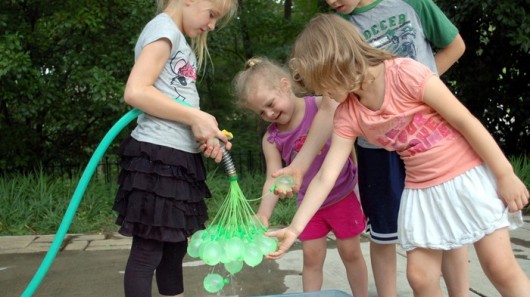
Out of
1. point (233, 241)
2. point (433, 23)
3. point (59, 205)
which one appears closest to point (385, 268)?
point (233, 241)

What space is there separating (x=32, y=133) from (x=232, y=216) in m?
5.44

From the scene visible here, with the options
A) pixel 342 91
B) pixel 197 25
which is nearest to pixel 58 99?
pixel 197 25

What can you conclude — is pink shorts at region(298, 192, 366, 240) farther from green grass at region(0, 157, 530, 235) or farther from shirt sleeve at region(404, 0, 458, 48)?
green grass at region(0, 157, 530, 235)

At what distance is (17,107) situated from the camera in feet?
20.0

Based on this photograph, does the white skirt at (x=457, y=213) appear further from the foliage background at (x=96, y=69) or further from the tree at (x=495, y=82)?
the tree at (x=495, y=82)

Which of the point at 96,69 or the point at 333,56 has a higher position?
the point at 333,56

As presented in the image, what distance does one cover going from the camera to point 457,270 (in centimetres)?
240

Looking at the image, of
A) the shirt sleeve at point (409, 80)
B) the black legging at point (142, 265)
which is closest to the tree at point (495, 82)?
the shirt sleeve at point (409, 80)

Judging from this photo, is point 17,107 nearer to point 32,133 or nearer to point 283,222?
point 32,133

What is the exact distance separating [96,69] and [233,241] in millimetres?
4235

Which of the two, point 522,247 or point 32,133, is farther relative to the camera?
point 32,133

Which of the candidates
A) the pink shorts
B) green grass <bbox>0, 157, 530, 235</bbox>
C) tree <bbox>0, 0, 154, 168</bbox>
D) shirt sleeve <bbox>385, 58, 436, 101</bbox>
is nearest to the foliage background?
tree <bbox>0, 0, 154, 168</bbox>

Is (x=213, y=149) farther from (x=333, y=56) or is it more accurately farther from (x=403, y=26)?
(x=403, y=26)

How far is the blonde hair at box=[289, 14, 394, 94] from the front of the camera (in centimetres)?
187
